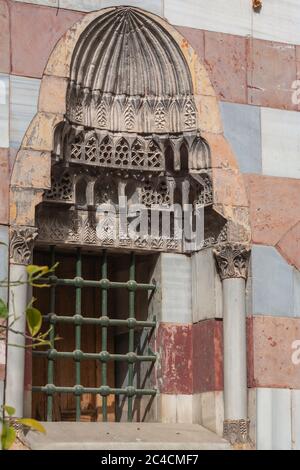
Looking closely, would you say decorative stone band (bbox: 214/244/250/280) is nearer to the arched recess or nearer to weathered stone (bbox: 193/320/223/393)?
the arched recess

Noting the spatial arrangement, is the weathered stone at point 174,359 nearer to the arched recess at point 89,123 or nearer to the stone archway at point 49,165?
the stone archway at point 49,165

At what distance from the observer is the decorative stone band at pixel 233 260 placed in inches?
373

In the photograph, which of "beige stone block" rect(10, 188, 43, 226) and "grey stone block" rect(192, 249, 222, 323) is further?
"grey stone block" rect(192, 249, 222, 323)

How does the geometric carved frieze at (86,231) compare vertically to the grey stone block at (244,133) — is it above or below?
below

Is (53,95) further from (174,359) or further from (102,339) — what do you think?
(174,359)

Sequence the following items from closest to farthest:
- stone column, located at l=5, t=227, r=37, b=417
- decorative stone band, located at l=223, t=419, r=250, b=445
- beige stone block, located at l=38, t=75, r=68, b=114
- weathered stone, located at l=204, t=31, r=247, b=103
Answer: stone column, located at l=5, t=227, r=37, b=417 < beige stone block, located at l=38, t=75, r=68, b=114 < decorative stone band, located at l=223, t=419, r=250, b=445 < weathered stone, located at l=204, t=31, r=247, b=103

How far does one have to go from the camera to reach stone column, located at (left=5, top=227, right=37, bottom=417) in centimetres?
853

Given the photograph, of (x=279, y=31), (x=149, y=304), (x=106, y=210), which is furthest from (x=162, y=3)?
(x=149, y=304)

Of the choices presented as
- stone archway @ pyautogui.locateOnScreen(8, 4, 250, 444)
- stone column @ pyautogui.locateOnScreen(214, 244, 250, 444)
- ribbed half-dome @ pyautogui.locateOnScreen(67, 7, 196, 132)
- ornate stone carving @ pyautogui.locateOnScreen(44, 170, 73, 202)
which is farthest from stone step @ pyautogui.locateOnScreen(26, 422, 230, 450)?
ribbed half-dome @ pyautogui.locateOnScreen(67, 7, 196, 132)

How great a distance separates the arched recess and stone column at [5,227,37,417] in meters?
0.11

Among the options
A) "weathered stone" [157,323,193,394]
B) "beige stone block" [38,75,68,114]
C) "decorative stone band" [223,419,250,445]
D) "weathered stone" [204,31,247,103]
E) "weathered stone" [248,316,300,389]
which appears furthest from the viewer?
"weathered stone" [204,31,247,103]

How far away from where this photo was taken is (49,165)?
9.03 metres

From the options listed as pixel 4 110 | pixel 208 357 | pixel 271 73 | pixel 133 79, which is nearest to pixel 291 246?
pixel 208 357

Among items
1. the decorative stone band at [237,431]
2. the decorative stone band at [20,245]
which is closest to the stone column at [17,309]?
the decorative stone band at [20,245]
